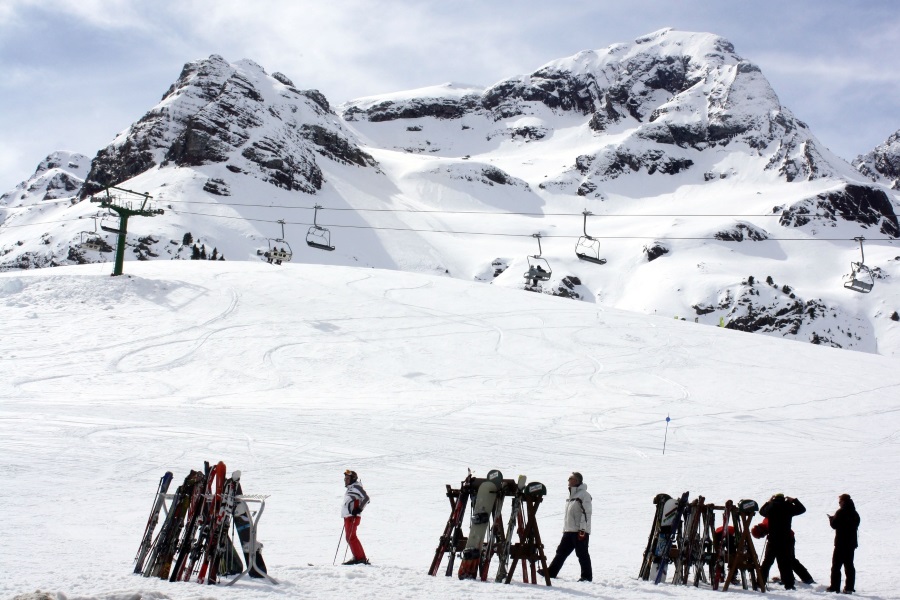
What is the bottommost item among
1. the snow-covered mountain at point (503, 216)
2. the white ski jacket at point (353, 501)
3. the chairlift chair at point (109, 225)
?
the white ski jacket at point (353, 501)

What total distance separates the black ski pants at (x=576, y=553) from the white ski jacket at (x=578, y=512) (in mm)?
86

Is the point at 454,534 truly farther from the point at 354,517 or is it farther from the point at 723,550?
the point at 723,550

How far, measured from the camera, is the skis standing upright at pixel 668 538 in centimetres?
934

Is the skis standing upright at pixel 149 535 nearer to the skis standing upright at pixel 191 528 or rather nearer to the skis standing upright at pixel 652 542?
the skis standing upright at pixel 191 528

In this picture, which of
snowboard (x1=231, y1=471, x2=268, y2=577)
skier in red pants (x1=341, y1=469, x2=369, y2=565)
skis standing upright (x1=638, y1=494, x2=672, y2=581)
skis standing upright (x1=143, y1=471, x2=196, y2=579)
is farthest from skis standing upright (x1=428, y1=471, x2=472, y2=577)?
skis standing upright (x1=143, y1=471, x2=196, y2=579)

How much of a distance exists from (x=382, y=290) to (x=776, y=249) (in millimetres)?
125016

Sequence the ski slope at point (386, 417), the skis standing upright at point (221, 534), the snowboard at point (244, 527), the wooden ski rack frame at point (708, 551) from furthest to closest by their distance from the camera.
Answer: the ski slope at point (386, 417), the wooden ski rack frame at point (708, 551), the snowboard at point (244, 527), the skis standing upright at point (221, 534)

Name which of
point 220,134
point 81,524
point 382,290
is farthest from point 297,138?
point 81,524

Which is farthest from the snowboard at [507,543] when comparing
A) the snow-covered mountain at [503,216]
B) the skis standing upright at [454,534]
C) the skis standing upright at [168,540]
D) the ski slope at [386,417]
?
the snow-covered mountain at [503,216]

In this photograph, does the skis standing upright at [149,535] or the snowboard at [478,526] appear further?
the snowboard at [478,526]

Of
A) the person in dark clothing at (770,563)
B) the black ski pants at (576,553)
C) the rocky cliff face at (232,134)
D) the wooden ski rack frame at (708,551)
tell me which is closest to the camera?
the black ski pants at (576,553)

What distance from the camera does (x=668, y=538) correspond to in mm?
9445

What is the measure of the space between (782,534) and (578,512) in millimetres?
2528

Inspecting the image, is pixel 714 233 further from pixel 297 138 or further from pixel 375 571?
pixel 375 571
